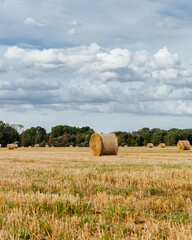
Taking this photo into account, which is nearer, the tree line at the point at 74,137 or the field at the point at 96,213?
the field at the point at 96,213

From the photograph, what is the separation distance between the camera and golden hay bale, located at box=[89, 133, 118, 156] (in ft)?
87.7

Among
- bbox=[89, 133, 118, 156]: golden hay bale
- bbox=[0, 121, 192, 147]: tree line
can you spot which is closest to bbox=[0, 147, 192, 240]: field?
bbox=[89, 133, 118, 156]: golden hay bale

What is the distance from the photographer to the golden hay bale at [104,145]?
2673 cm

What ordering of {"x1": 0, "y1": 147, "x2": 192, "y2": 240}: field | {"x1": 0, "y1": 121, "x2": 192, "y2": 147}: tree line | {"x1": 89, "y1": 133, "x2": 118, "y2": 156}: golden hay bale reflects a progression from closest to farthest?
{"x1": 0, "y1": 147, "x2": 192, "y2": 240}: field
{"x1": 89, "y1": 133, "x2": 118, "y2": 156}: golden hay bale
{"x1": 0, "y1": 121, "x2": 192, "y2": 147}: tree line

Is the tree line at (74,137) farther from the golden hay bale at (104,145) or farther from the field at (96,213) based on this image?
the field at (96,213)

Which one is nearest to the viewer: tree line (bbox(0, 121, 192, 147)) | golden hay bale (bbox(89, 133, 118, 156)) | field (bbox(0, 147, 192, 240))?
field (bbox(0, 147, 192, 240))

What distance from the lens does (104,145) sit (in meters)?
26.8

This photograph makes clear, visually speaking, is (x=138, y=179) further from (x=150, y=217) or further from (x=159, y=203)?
(x=150, y=217)

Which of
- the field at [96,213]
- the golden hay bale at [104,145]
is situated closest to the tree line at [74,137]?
the golden hay bale at [104,145]

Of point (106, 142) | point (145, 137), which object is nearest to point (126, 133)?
point (145, 137)

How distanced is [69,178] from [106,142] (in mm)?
18028

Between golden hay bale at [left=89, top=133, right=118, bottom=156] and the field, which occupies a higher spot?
golden hay bale at [left=89, top=133, right=118, bottom=156]

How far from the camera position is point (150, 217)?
15.7ft

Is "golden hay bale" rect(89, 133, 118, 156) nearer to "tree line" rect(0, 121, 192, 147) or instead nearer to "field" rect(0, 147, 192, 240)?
"field" rect(0, 147, 192, 240)
